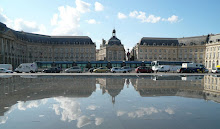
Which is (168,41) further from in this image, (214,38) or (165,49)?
(214,38)

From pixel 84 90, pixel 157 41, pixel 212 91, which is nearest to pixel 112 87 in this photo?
pixel 84 90

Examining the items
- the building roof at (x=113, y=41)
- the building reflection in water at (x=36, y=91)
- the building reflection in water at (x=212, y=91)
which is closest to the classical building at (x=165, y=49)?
the building roof at (x=113, y=41)

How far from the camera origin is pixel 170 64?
4825 centimetres

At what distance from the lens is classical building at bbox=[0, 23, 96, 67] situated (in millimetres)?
78250

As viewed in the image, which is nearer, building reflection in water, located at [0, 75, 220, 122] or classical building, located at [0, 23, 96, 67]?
building reflection in water, located at [0, 75, 220, 122]

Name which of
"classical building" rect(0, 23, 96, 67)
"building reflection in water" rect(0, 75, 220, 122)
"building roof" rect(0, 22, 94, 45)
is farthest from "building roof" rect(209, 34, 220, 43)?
"building reflection in water" rect(0, 75, 220, 122)

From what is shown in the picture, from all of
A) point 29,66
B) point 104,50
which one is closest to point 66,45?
point 104,50

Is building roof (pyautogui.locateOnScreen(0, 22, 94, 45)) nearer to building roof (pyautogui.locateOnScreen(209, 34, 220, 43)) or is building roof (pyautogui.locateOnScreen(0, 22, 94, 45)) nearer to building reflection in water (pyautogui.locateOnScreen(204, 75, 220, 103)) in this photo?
building roof (pyautogui.locateOnScreen(209, 34, 220, 43))

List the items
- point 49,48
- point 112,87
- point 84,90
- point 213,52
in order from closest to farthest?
point 84,90
point 112,87
point 213,52
point 49,48

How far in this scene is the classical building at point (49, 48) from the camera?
78.2m

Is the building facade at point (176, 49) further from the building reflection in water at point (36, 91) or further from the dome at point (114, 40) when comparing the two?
the building reflection in water at point (36, 91)

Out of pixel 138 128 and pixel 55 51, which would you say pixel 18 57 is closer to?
pixel 55 51

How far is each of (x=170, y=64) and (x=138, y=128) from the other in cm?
4711

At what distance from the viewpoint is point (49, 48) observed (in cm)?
9138
